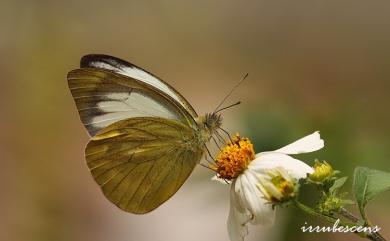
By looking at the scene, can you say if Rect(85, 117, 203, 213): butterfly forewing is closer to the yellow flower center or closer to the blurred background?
the yellow flower center

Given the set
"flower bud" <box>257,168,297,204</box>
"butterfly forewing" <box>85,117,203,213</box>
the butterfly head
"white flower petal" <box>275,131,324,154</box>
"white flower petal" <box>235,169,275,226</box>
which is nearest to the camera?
"flower bud" <box>257,168,297,204</box>

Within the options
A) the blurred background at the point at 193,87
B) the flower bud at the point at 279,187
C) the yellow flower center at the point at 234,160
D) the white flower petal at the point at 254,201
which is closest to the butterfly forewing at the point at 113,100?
the yellow flower center at the point at 234,160

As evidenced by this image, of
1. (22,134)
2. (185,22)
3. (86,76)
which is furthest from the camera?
(185,22)

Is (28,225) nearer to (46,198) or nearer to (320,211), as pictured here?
(46,198)

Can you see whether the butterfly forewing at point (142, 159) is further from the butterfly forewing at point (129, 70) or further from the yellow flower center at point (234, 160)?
the yellow flower center at point (234, 160)

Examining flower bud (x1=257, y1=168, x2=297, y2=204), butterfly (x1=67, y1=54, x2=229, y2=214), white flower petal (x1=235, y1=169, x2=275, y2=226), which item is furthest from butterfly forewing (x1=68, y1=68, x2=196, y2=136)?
flower bud (x1=257, y1=168, x2=297, y2=204)

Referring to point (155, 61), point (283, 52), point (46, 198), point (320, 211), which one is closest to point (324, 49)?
point (283, 52)
